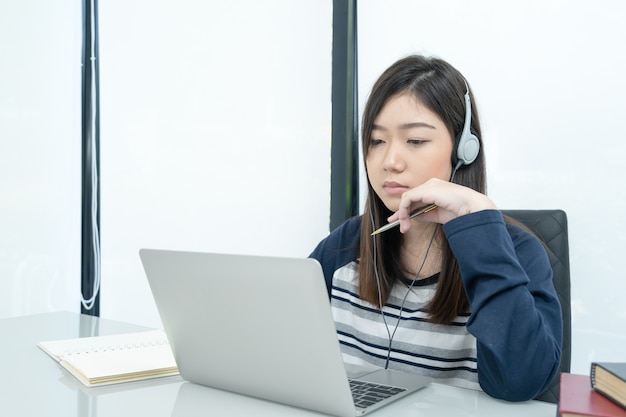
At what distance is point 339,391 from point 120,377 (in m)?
0.36

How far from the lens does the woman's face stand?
3.79ft

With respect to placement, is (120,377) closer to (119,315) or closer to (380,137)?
(380,137)

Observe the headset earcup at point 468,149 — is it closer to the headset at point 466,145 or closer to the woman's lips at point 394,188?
the headset at point 466,145

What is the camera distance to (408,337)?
1190 millimetres

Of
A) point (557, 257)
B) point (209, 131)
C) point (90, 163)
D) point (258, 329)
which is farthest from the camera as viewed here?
point (209, 131)

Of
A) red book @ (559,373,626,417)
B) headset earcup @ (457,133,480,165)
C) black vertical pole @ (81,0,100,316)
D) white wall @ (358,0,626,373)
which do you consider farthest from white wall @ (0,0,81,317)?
red book @ (559,373,626,417)

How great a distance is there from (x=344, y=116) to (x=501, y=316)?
173 centimetres

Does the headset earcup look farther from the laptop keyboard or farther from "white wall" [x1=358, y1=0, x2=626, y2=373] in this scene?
"white wall" [x1=358, y1=0, x2=626, y2=373]

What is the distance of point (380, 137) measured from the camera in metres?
1.21

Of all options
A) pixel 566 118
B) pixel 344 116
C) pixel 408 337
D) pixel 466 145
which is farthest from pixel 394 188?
pixel 344 116

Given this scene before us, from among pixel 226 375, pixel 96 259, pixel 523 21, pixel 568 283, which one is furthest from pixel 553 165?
pixel 96 259

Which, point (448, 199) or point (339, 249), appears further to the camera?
point (339, 249)

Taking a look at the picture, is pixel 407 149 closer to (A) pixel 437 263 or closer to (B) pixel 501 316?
(A) pixel 437 263

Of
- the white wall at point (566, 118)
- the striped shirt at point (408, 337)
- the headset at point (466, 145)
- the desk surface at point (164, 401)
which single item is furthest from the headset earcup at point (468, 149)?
the white wall at point (566, 118)
